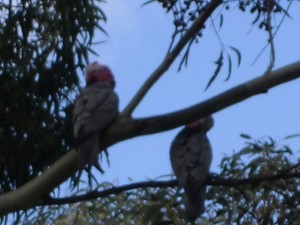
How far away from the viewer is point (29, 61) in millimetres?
5566

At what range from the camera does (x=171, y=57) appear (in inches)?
170

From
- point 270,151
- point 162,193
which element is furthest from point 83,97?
point 270,151

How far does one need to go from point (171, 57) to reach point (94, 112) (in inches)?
17.7

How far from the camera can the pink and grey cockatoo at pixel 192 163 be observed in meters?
4.73

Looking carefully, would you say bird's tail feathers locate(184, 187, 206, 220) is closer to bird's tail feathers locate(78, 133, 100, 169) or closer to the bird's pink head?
bird's tail feathers locate(78, 133, 100, 169)

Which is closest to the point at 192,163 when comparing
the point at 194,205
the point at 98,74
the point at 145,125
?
the point at 194,205

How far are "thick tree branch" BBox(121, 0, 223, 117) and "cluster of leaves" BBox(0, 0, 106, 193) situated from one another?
1.05m

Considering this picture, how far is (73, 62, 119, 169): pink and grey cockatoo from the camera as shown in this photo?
4410 millimetres

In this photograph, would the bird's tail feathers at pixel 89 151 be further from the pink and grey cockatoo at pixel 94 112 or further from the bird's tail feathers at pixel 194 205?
the bird's tail feathers at pixel 194 205

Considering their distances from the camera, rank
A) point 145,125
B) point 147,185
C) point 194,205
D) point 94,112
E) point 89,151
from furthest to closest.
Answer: point 194,205
point 94,112
point 89,151
point 147,185
point 145,125

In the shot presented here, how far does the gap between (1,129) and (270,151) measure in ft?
3.66

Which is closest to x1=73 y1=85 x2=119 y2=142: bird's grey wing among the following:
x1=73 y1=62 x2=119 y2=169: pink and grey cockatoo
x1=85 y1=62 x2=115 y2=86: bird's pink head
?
x1=73 y1=62 x2=119 y2=169: pink and grey cockatoo

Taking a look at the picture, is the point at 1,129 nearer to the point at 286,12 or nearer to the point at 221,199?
the point at 221,199

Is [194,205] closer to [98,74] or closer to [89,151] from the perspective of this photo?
[89,151]
